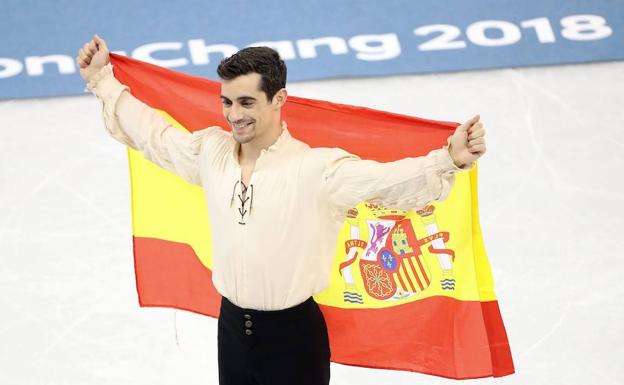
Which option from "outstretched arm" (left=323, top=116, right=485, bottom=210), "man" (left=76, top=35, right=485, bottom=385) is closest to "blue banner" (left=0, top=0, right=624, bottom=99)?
"man" (left=76, top=35, right=485, bottom=385)

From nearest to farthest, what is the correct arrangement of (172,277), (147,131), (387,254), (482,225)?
(147,131), (387,254), (172,277), (482,225)

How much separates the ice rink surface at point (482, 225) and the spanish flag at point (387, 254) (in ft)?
2.72

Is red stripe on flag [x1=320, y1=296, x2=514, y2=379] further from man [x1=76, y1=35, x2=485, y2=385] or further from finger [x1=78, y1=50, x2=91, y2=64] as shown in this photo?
finger [x1=78, y1=50, x2=91, y2=64]

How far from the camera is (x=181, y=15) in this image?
6637 mm

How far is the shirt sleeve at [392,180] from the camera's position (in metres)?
2.63

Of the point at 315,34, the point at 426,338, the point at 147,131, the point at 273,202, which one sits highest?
the point at 315,34

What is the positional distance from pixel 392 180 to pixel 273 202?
0.34 meters

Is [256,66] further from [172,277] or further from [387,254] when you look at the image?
[172,277]

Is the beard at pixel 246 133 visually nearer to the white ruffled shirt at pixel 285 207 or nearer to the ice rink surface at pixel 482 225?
the white ruffled shirt at pixel 285 207

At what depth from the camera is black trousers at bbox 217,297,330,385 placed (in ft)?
9.43

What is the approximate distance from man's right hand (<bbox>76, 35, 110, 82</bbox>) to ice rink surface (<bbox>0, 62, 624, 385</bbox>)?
1.16m

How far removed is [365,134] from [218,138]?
50 centimetres

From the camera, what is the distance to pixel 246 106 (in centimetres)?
275

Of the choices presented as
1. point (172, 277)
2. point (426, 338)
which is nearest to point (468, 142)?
point (426, 338)
